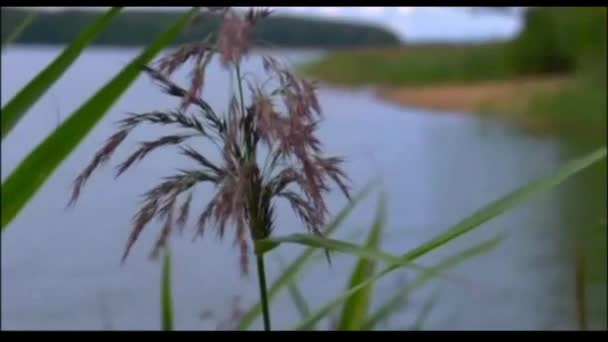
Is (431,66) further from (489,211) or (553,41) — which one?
(489,211)

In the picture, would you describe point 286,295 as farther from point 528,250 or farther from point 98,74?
point 528,250

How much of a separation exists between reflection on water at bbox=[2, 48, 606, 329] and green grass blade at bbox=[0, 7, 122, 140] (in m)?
0.03

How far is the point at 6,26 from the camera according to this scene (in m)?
0.67

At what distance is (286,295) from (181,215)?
1419mm

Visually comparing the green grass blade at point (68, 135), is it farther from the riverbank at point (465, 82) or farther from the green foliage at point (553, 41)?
the riverbank at point (465, 82)

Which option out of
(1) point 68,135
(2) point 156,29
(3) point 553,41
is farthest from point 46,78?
(3) point 553,41

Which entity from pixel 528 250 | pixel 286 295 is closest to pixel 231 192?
pixel 286 295

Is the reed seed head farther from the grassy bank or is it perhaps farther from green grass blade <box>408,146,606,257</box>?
the grassy bank

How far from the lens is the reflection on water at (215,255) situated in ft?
3.97

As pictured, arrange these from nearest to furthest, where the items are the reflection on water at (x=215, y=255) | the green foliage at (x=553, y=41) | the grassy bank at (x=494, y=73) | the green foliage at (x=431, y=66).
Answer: the reflection on water at (x=215, y=255) < the green foliage at (x=553, y=41) < the grassy bank at (x=494, y=73) < the green foliage at (x=431, y=66)

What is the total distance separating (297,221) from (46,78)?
0.44 feet

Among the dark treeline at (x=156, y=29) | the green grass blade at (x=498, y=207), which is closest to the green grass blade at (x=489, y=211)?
the green grass blade at (x=498, y=207)

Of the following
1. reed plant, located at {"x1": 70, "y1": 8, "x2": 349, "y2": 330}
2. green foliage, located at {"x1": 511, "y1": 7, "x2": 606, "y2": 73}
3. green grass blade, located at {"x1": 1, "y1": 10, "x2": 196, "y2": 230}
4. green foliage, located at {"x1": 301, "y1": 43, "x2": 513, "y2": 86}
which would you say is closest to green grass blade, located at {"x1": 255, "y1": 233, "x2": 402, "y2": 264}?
reed plant, located at {"x1": 70, "y1": 8, "x2": 349, "y2": 330}

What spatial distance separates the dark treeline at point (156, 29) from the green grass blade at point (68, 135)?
20mm
